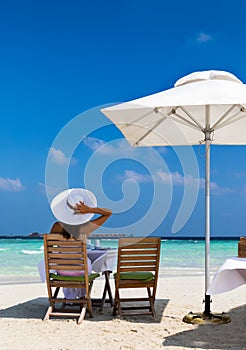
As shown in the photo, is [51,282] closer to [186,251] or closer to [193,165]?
[193,165]

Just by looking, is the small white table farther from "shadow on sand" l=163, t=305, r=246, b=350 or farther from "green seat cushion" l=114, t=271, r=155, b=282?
"shadow on sand" l=163, t=305, r=246, b=350

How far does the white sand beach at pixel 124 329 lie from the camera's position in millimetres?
4031

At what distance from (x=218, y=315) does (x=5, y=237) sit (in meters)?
29.5

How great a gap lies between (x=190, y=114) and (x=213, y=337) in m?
2.32

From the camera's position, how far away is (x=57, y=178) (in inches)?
198

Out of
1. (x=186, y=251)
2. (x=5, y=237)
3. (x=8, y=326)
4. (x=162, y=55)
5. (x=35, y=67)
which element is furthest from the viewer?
(x=5, y=237)

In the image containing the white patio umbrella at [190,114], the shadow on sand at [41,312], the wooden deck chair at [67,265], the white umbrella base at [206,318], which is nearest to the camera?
the white patio umbrella at [190,114]

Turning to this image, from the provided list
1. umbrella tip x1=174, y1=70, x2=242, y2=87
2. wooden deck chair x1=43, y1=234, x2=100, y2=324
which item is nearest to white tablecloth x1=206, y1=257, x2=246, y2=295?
wooden deck chair x1=43, y1=234, x2=100, y2=324

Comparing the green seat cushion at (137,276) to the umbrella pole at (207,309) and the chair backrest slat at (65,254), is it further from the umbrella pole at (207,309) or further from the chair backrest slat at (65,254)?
the umbrella pole at (207,309)

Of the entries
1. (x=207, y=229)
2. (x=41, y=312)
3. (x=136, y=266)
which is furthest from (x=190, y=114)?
(x=41, y=312)

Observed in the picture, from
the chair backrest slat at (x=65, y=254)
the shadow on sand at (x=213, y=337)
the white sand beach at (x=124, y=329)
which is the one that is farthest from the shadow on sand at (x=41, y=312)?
the shadow on sand at (x=213, y=337)

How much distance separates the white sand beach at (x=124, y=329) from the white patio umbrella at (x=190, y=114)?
0.49 meters

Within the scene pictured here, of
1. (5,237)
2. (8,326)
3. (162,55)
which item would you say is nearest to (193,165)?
(8,326)

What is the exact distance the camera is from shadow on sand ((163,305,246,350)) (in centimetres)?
397
